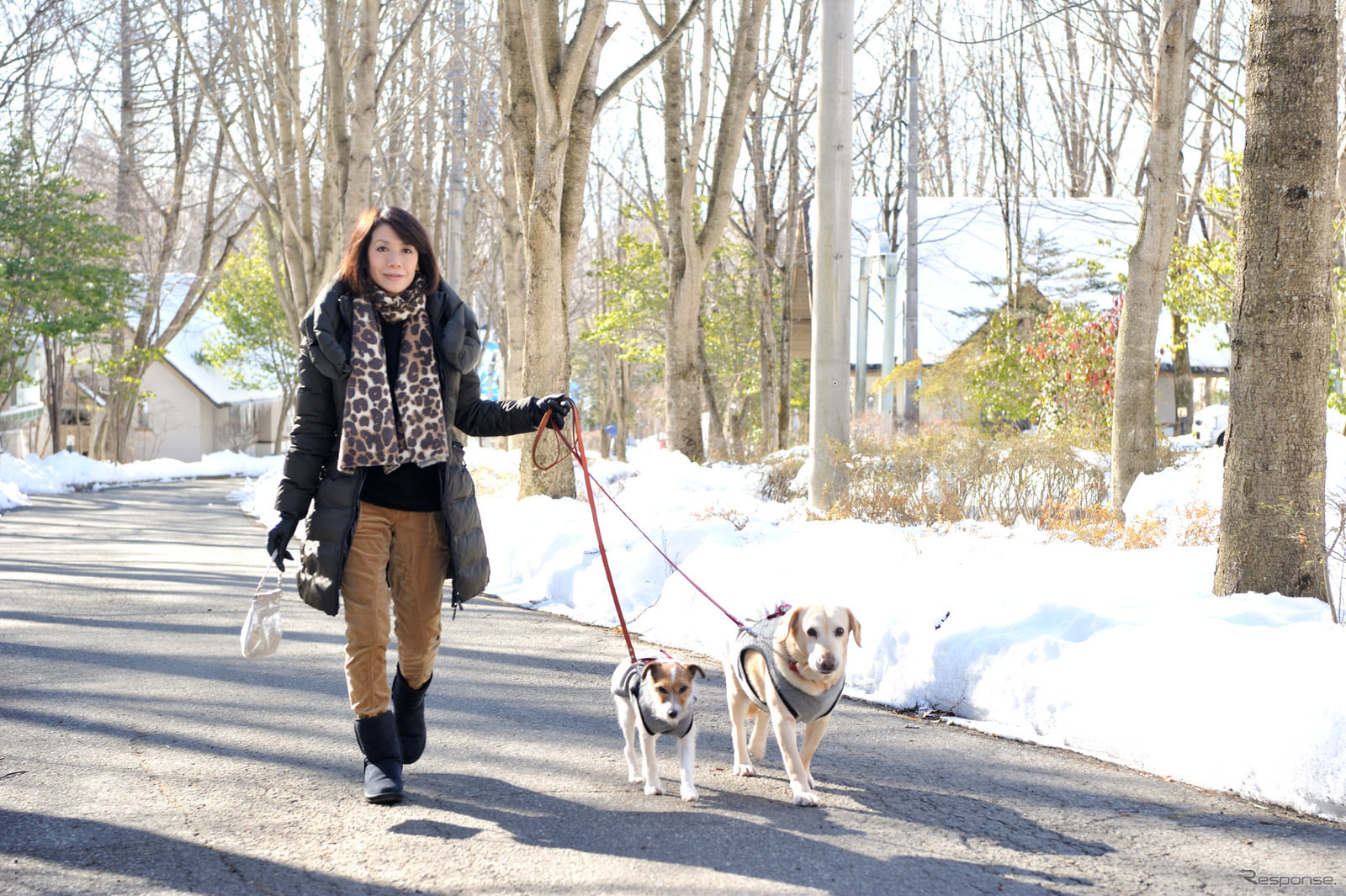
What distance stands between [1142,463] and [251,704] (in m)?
8.41

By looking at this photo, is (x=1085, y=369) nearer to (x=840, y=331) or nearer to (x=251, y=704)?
(x=840, y=331)

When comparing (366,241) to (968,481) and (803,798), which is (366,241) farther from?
(968,481)

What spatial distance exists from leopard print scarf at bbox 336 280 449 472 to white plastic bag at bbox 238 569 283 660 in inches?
27.3

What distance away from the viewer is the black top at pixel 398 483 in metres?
4.46

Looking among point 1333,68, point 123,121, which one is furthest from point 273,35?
point 1333,68

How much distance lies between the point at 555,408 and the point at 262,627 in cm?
149

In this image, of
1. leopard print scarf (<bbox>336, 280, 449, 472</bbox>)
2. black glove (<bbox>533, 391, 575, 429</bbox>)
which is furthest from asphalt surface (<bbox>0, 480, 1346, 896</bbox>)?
black glove (<bbox>533, 391, 575, 429</bbox>)

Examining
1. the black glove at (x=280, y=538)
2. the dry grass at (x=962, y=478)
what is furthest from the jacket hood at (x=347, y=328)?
the dry grass at (x=962, y=478)

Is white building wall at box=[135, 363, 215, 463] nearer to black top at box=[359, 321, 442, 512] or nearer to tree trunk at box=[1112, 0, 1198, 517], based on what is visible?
tree trunk at box=[1112, 0, 1198, 517]

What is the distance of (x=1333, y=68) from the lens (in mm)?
6027

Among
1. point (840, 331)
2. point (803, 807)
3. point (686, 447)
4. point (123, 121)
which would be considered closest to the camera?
point (803, 807)

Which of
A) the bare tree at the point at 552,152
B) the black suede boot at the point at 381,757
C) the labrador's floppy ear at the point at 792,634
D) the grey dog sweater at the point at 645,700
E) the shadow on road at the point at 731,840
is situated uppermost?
the bare tree at the point at 552,152

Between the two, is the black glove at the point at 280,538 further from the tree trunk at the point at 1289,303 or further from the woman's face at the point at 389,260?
the tree trunk at the point at 1289,303

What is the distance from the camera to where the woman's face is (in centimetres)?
441
